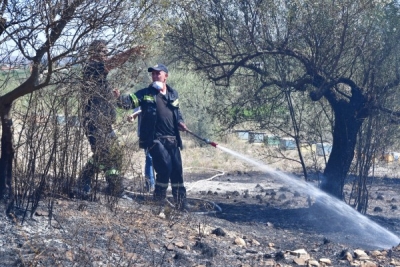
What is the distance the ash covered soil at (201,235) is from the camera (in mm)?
6156

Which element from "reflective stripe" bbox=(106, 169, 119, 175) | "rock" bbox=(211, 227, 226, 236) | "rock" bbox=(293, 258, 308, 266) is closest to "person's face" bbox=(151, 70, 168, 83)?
"reflective stripe" bbox=(106, 169, 119, 175)

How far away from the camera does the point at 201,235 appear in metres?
7.62

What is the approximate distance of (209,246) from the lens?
7332mm

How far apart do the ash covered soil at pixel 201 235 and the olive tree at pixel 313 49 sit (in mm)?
1158

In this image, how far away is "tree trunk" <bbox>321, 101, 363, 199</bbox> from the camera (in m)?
10.6

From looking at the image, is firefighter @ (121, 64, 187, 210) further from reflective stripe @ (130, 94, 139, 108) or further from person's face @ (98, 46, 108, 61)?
person's face @ (98, 46, 108, 61)

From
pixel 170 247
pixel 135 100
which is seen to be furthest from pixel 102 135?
pixel 170 247

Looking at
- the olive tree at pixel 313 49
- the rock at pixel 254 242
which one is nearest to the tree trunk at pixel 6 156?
the rock at pixel 254 242

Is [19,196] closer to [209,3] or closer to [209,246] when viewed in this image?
[209,246]

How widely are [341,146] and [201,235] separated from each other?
395cm

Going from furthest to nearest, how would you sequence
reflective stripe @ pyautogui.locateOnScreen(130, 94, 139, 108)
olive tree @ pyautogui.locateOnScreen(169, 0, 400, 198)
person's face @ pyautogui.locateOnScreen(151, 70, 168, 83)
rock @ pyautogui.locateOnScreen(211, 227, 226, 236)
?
1. olive tree @ pyautogui.locateOnScreen(169, 0, 400, 198)
2. person's face @ pyautogui.locateOnScreen(151, 70, 168, 83)
3. reflective stripe @ pyautogui.locateOnScreen(130, 94, 139, 108)
4. rock @ pyautogui.locateOnScreen(211, 227, 226, 236)

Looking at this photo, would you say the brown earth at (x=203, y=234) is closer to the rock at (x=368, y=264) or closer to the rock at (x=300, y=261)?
the rock at (x=300, y=261)

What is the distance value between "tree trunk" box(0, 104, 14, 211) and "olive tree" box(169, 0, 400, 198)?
A: 13.4ft

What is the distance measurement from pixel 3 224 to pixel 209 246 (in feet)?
6.83
